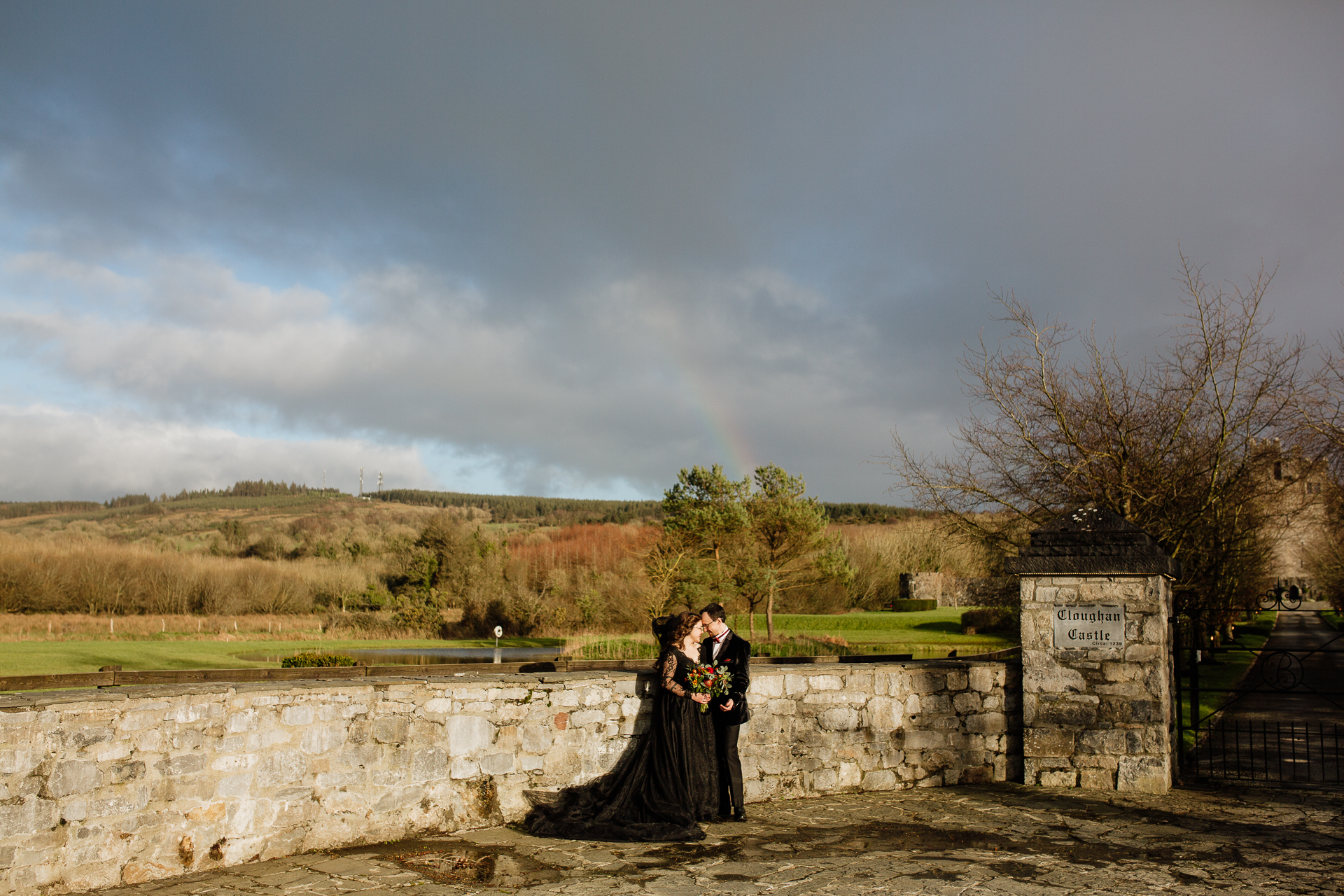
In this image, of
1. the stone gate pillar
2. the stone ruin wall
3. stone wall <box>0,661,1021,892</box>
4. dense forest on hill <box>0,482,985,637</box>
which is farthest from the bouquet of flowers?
the stone ruin wall

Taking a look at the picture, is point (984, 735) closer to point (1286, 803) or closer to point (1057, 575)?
point (1057, 575)

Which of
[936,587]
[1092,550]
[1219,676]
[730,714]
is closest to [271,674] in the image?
[730,714]

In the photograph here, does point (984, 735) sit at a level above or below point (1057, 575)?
below

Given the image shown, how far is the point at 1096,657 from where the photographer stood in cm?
731

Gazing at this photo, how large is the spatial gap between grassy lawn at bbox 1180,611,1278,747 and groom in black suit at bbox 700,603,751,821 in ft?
11.4

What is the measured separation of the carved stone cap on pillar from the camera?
7227 millimetres

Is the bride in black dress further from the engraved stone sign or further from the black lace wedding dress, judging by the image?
the engraved stone sign

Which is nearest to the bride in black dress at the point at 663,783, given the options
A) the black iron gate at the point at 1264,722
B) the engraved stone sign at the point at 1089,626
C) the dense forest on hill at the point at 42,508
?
the engraved stone sign at the point at 1089,626

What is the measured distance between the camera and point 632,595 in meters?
40.4

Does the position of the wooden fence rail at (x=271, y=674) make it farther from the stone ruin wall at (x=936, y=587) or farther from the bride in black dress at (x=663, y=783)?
the stone ruin wall at (x=936, y=587)

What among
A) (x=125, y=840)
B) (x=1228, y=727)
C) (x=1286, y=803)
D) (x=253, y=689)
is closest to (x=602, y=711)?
(x=253, y=689)

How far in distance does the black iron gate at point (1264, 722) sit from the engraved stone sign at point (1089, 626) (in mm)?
598

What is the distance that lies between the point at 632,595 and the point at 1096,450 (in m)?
28.1

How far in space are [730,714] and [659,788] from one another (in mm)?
722
